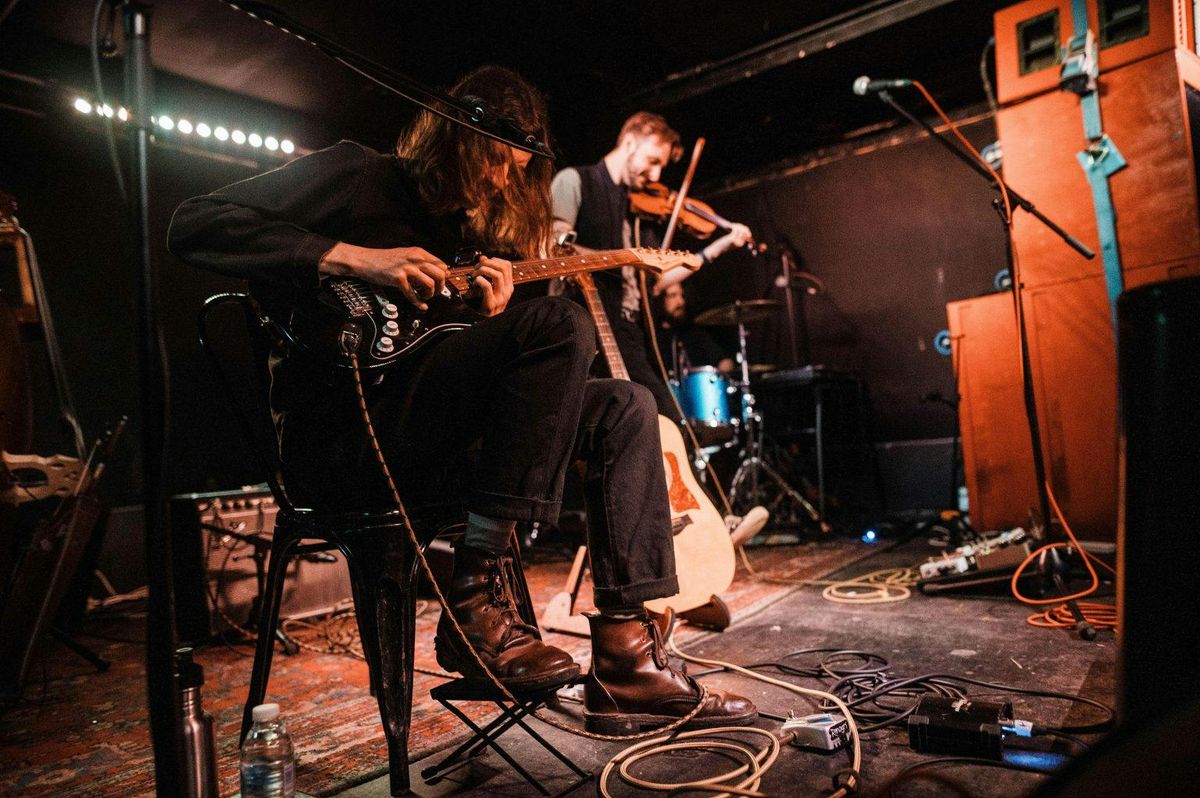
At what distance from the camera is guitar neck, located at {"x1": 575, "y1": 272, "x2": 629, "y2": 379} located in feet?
8.57

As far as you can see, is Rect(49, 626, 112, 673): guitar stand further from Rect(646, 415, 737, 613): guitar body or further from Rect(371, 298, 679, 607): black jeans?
Rect(646, 415, 737, 613): guitar body

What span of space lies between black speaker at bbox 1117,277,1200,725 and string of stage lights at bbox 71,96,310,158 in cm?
523

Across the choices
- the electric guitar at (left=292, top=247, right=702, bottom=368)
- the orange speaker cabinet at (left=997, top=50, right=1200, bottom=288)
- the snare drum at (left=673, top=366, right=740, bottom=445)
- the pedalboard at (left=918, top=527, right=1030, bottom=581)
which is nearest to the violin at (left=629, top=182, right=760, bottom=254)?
the snare drum at (left=673, top=366, right=740, bottom=445)

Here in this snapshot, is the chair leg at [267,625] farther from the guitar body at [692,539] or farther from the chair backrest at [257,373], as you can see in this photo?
the guitar body at [692,539]

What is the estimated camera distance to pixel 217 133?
16.5ft

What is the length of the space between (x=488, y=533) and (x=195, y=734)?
1.80 ft

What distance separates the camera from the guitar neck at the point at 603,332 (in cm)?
261

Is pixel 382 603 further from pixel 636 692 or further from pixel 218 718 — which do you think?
pixel 218 718

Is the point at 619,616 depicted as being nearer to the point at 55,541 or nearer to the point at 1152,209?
the point at 55,541

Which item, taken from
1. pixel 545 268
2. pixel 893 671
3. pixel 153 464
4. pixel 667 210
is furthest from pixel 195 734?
pixel 667 210

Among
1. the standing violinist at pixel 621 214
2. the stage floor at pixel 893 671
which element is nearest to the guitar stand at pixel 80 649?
the stage floor at pixel 893 671

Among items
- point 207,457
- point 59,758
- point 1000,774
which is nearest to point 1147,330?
point 1000,774

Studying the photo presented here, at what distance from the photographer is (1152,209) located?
11.0 ft

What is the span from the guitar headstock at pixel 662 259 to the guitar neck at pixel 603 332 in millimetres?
228
